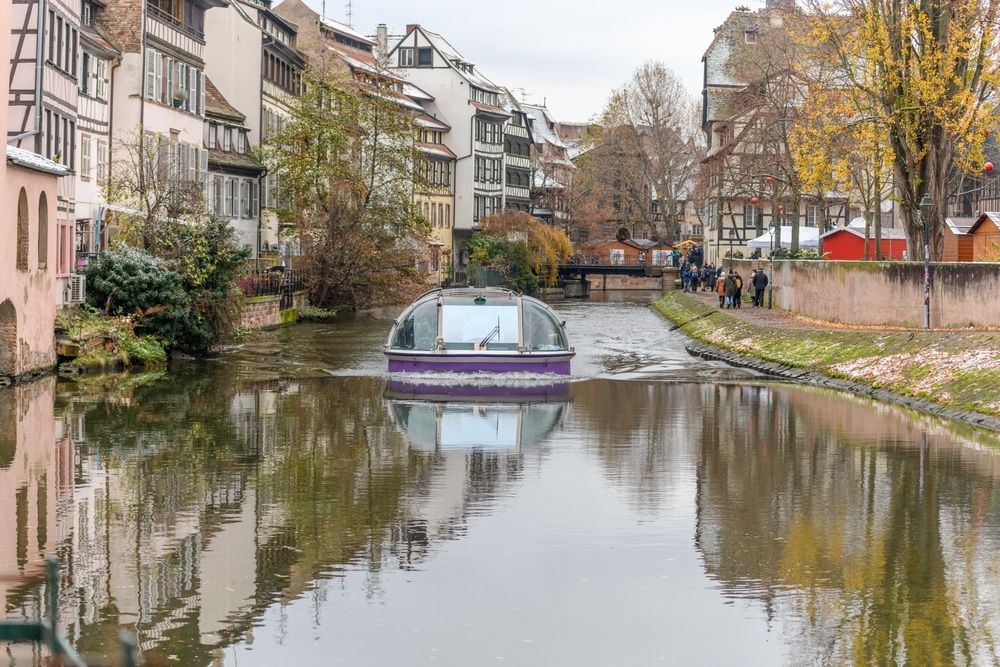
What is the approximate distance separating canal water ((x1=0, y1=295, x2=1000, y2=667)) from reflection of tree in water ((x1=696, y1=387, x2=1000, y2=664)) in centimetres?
4

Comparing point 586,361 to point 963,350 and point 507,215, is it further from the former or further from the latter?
point 507,215

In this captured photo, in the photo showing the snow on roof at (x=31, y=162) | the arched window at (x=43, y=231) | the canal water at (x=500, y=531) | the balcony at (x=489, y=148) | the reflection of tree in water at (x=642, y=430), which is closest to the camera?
the canal water at (x=500, y=531)

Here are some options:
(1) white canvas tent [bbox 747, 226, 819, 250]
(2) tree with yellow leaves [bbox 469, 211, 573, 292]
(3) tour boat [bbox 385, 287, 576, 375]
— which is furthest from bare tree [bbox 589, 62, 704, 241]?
(3) tour boat [bbox 385, 287, 576, 375]

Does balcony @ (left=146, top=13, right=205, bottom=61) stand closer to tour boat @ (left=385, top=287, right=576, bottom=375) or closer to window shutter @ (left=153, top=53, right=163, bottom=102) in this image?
window shutter @ (left=153, top=53, right=163, bottom=102)

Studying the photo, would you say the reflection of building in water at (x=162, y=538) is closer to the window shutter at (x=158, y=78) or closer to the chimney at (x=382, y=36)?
the window shutter at (x=158, y=78)

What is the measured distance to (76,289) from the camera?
3575 centimetres

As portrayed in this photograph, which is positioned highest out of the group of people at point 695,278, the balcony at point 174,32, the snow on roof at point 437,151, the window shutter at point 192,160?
the snow on roof at point 437,151

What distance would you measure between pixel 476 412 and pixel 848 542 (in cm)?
1278

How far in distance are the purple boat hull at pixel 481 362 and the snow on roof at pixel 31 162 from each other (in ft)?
24.6

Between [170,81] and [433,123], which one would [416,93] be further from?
[170,81]

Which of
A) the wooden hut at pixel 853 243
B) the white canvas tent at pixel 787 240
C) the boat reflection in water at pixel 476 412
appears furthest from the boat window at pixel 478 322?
the wooden hut at pixel 853 243

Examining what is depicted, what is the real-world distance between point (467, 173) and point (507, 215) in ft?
37.9

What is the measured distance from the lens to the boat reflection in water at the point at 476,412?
2186 cm

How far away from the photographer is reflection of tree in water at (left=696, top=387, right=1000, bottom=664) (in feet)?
34.4
